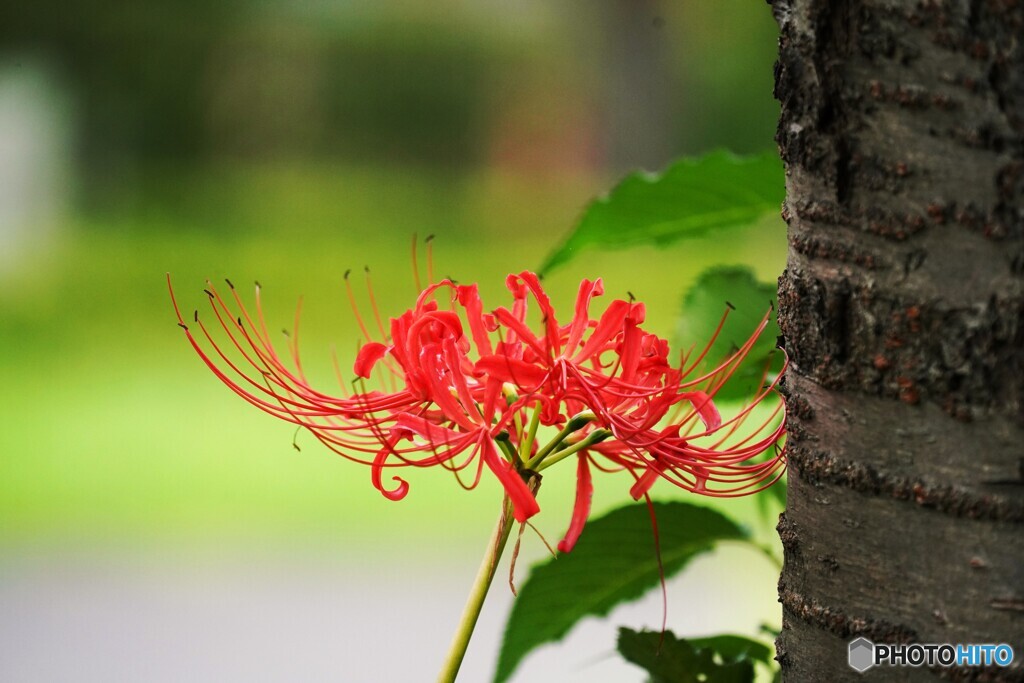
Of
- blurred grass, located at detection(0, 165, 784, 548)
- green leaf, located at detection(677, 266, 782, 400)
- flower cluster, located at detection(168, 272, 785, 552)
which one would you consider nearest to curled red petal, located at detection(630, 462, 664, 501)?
flower cluster, located at detection(168, 272, 785, 552)

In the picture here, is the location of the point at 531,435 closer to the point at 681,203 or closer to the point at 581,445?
the point at 581,445

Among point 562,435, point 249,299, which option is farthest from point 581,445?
point 249,299

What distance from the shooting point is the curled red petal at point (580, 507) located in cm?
42

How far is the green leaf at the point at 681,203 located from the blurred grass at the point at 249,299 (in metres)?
1.74

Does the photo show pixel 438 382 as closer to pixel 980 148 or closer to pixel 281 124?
pixel 980 148

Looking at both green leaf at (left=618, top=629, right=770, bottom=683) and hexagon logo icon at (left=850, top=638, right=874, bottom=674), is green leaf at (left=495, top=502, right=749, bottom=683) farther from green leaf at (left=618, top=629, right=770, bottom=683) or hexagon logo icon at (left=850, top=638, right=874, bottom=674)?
hexagon logo icon at (left=850, top=638, right=874, bottom=674)

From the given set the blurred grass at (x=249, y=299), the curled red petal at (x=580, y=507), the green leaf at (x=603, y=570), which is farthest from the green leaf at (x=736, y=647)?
the blurred grass at (x=249, y=299)

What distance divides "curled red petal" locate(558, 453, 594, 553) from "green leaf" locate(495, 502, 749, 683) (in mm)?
85

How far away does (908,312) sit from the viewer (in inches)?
13.8

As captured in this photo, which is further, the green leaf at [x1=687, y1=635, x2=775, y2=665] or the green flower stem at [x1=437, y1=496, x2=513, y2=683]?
the green leaf at [x1=687, y1=635, x2=775, y2=665]

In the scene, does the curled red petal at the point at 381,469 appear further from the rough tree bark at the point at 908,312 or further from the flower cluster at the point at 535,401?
the rough tree bark at the point at 908,312

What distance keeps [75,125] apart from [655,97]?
223cm

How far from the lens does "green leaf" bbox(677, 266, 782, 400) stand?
0.55m

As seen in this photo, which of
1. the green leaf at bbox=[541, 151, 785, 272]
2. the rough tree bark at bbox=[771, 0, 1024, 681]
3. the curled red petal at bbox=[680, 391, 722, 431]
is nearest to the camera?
the rough tree bark at bbox=[771, 0, 1024, 681]
